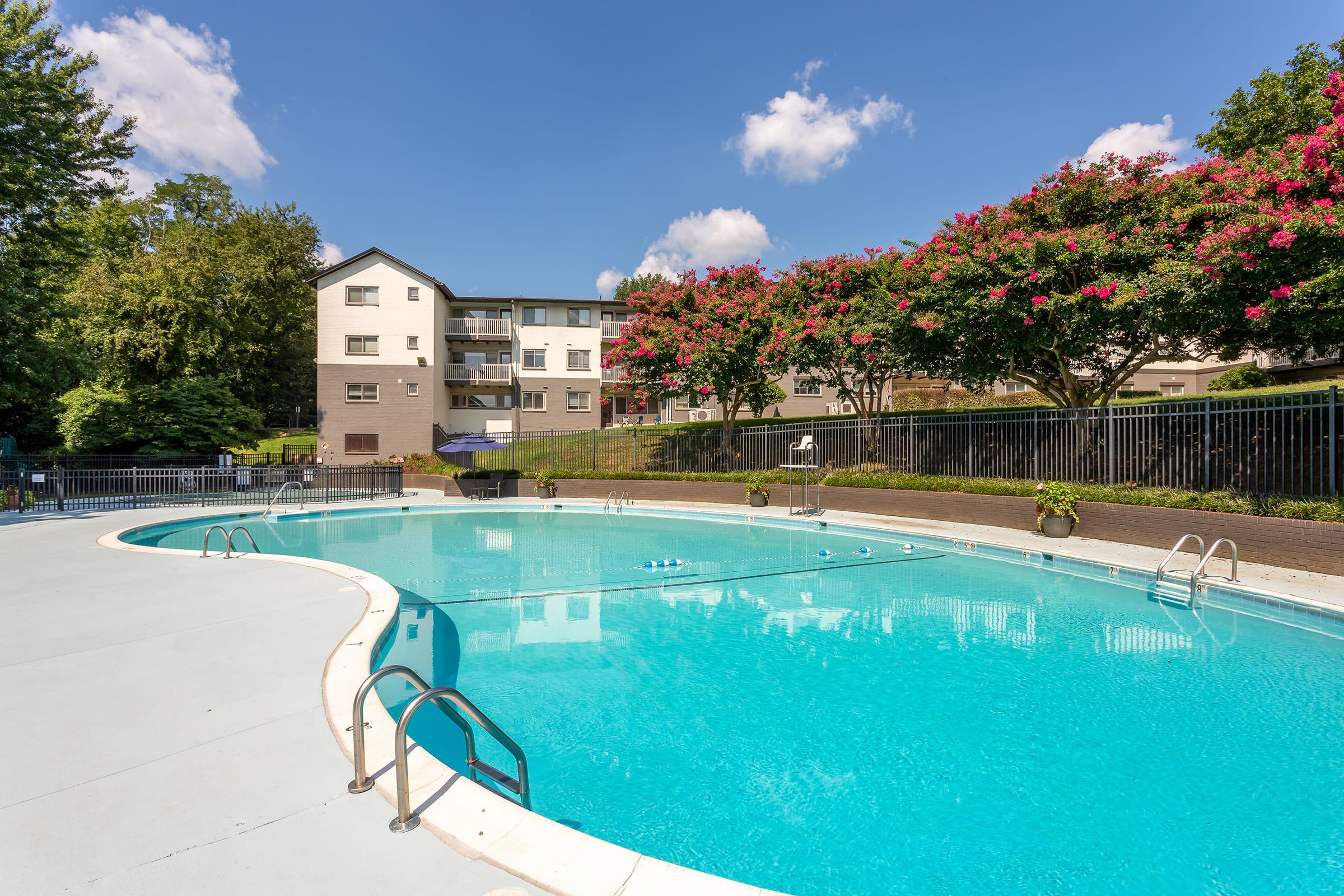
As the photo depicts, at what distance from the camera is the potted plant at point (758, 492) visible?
722 inches

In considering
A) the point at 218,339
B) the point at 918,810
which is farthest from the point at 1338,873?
the point at 218,339

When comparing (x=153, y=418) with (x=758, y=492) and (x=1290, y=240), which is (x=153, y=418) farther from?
(x=1290, y=240)

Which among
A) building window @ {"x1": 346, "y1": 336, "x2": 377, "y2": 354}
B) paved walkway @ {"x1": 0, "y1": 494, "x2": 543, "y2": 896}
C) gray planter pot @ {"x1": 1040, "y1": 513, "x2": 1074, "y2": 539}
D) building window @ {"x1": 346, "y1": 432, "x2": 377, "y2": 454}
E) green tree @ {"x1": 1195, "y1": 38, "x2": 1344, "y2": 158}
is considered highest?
green tree @ {"x1": 1195, "y1": 38, "x2": 1344, "y2": 158}

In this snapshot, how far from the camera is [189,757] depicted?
3.16m

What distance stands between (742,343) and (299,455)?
26.4 meters

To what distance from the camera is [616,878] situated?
2256 mm

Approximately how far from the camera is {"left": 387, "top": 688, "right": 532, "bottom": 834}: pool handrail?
2545 mm

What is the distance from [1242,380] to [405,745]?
3165 centimetres

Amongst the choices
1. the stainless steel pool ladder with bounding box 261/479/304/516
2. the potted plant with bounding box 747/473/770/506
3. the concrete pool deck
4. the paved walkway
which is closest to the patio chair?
the stainless steel pool ladder with bounding box 261/479/304/516

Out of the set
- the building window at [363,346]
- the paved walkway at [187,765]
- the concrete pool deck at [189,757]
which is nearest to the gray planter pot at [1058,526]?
the concrete pool deck at [189,757]

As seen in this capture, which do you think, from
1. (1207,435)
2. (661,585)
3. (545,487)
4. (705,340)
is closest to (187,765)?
(661,585)

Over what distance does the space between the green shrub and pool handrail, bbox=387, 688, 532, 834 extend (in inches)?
1143

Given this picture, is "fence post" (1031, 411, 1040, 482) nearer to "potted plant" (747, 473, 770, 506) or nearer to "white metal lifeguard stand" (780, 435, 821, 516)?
"white metal lifeguard stand" (780, 435, 821, 516)

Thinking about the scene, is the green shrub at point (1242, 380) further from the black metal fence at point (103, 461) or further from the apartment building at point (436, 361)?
the black metal fence at point (103, 461)
